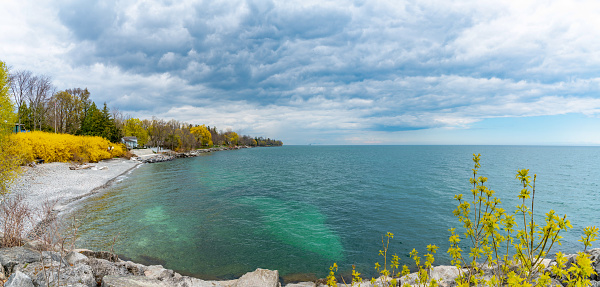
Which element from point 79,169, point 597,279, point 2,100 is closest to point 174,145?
point 79,169

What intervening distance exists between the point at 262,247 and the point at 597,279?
12.4m

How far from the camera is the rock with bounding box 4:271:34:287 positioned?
542 centimetres

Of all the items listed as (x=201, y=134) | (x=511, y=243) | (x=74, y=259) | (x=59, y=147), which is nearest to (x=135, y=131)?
(x=201, y=134)

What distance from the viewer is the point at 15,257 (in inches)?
279

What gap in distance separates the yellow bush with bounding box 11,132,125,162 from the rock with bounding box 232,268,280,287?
32.4 metres

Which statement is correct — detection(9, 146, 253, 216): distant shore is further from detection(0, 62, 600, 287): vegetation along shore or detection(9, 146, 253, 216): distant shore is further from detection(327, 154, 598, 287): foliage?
detection(327, 154, 598, 287): foliage

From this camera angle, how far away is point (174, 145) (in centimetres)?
10569

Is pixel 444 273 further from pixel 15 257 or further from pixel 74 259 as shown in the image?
pixel 15 257

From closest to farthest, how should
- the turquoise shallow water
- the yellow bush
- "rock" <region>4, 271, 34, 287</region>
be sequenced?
"rock" <region>4, 271, 34, 287</region> < the turquoise shallow water < the yellow bush

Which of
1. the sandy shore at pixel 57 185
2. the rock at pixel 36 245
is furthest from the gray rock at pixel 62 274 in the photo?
the sandy shore at pixel 57 185

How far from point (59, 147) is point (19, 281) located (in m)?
45.3

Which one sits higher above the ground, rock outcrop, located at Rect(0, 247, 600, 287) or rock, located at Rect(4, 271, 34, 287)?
rock, located at Rect(4, 271, 34, 287)

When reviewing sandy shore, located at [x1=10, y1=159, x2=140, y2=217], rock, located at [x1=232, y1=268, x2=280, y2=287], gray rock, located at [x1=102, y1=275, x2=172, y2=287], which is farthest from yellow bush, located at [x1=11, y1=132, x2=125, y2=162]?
rock, located at [x1=232, y1=268, x2=280, y2=287]

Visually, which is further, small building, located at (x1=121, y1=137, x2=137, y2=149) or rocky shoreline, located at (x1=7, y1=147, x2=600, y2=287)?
small building, located at (x1=121, y1=137, x2=137, y2=149)
